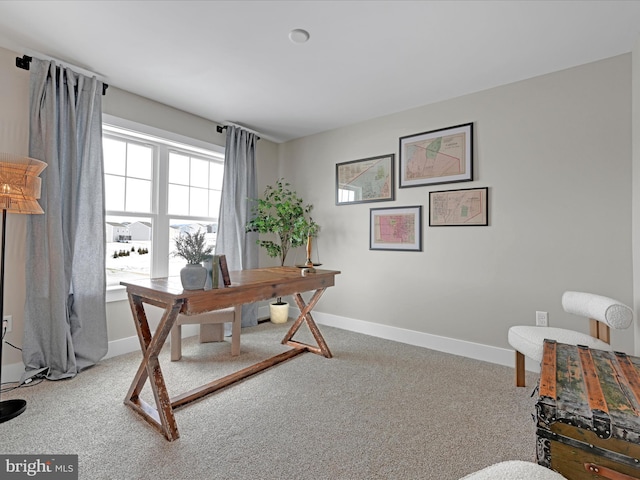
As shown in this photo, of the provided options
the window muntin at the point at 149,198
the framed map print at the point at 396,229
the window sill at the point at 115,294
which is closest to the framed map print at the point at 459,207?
the framed map print at the point at 396,229

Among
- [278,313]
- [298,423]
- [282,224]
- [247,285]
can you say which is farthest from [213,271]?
[278,313]

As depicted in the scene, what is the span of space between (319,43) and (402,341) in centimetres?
289

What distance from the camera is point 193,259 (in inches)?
74.4

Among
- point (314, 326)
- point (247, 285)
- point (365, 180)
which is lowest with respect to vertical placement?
point (314, 326)

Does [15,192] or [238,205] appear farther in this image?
[238,205]

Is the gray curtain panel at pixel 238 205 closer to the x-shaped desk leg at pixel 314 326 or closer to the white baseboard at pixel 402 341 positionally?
the white baseboard at pixel 402 341

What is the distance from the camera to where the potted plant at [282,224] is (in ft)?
12.6

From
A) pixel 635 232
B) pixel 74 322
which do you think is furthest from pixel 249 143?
pixel 635 232

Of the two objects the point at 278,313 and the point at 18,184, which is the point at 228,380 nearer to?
the point at 278,313

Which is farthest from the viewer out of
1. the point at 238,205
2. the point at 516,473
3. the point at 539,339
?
the point at 238,205

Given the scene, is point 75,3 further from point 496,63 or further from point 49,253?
point 496,63

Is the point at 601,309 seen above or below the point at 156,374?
above

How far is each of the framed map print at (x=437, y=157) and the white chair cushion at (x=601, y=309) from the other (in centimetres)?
131

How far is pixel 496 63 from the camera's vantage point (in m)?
2.46
